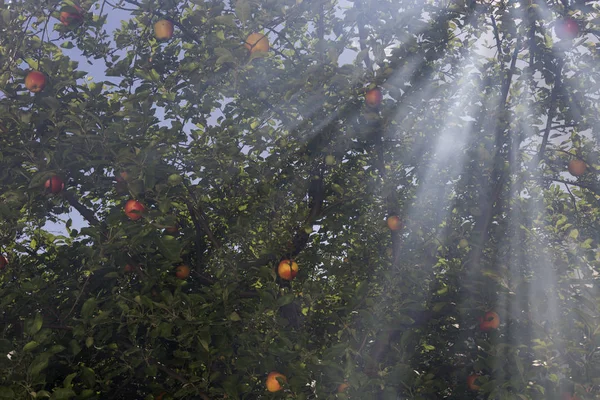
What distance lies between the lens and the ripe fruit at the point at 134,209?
263cm

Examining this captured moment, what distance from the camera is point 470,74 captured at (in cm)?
378

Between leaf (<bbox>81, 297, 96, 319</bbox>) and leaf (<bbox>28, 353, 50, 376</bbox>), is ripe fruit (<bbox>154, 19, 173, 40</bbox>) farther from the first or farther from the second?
leaf (<bbox>28, 353, 50, 376</bbox>)

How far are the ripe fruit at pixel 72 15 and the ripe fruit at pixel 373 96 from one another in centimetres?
190

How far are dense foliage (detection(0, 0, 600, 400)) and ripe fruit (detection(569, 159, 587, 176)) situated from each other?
2 cm

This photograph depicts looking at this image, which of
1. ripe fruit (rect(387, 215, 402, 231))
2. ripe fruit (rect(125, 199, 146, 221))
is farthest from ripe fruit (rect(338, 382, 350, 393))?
ripe fruit (rect(125, 199, 146, 221))

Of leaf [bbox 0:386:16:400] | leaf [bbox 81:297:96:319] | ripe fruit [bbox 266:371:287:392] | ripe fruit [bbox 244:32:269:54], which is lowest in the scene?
ripe fruit [bbox 266:371:287:392]

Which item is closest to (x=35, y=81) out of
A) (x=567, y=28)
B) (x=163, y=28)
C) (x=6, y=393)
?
(x=163, y=28)

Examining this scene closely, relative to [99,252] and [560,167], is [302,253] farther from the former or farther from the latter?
[560,167]

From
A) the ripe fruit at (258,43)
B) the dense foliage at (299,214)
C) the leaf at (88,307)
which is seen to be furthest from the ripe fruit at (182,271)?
the ripe fruit at (258,43)

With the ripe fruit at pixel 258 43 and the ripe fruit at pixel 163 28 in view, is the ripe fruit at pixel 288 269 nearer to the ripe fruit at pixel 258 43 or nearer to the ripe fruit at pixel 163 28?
the ripe fruit at pixel 258 43

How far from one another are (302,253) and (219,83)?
50.7 inches

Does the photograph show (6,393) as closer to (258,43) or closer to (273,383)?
(273,383)

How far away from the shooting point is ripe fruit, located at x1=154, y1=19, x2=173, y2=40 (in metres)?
3.18

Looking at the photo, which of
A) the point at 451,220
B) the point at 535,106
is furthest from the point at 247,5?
the point at 535,106
